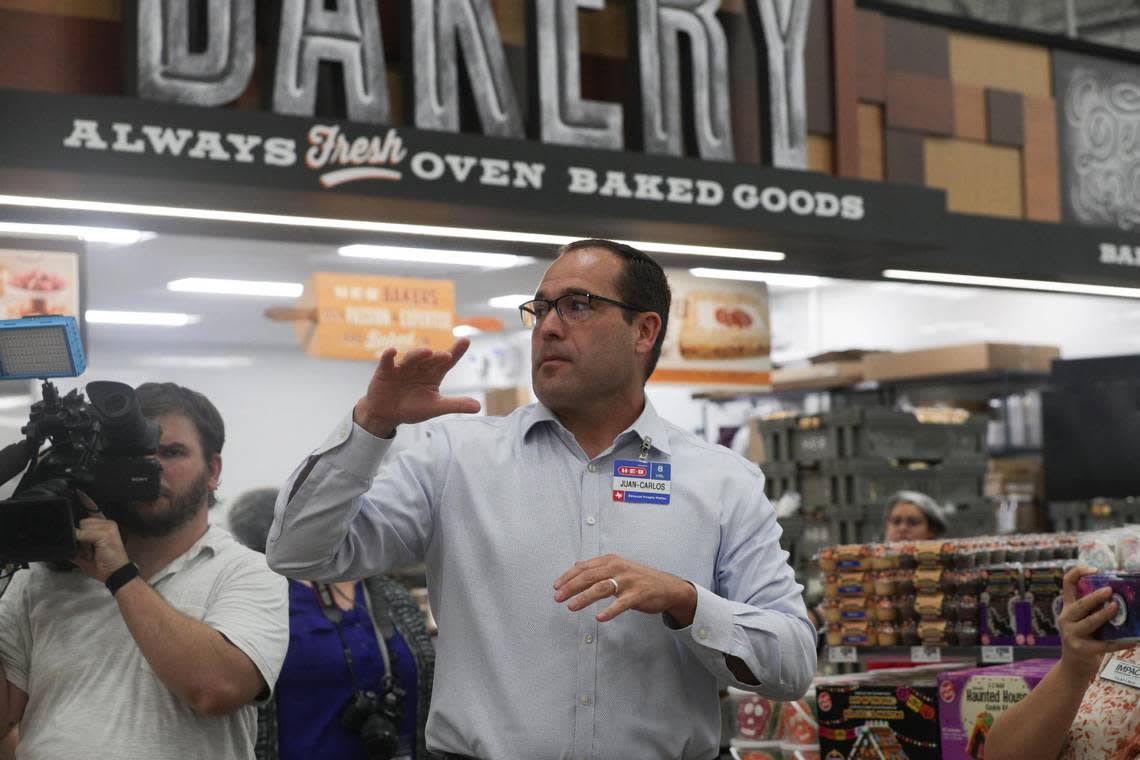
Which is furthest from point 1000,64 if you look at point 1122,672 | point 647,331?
point 647,331

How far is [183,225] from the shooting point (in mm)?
5359

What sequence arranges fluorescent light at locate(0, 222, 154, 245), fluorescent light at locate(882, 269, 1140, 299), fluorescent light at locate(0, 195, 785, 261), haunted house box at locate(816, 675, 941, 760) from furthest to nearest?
fluorescent light at locate(882, 269, 1140, 299) → fluorescent light at locate(0, 222, 154, 245) → fluorescent light at locate(0, 195, 785, 261) → haunted house box at locate(816, 675, 941, 760)

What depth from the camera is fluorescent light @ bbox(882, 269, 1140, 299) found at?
7200mm

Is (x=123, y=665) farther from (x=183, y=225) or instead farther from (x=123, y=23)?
(x=123, y=23)

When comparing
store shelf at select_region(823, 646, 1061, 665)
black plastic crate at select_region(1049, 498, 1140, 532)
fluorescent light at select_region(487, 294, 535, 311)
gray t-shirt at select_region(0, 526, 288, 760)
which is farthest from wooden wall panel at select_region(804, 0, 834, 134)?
gray t-shirt at select_region(0, 526, 288, 760)

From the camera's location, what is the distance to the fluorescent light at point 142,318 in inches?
423

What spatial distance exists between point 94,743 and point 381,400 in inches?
36.4

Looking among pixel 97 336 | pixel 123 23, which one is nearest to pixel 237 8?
pixel 123 23

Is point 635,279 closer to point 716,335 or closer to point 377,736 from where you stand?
point 377,736

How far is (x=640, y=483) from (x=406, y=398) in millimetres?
457

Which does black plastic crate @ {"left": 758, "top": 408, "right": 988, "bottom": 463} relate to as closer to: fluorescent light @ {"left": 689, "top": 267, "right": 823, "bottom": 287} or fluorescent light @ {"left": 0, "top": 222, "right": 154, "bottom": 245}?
fluorescent light @ {"left": 689, "top": 267, "right": 823, "bottom": 287}

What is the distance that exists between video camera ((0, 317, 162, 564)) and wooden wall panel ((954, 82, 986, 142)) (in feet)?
19.9

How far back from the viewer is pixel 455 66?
596 centimetres

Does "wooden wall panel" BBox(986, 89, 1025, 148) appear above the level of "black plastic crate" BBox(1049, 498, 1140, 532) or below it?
above
